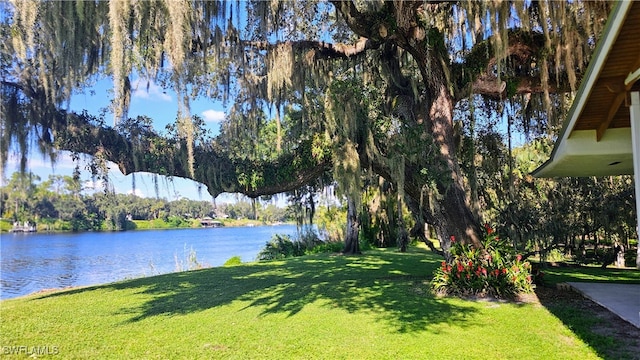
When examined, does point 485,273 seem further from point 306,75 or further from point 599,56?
point 306,75

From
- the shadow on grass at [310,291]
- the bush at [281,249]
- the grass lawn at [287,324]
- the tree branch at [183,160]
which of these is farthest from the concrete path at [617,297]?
the bush at [281,249]

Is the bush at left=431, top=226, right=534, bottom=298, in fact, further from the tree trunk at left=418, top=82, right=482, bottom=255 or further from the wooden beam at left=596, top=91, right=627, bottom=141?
the wooden beam at left=596, top=91, right=627, bottom=141

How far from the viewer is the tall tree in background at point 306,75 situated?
20.1 ft

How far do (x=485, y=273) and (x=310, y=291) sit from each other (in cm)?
311

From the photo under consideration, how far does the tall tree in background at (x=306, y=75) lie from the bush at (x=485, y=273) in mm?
471

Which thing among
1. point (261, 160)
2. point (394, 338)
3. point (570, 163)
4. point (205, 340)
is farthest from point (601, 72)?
point (261, 160)

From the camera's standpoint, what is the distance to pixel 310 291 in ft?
25.7

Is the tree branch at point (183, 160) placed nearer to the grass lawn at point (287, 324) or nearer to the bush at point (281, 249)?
the grass lawn at point (287, 324)

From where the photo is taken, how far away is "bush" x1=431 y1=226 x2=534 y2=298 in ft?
23.2

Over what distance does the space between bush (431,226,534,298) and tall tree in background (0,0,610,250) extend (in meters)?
0.47

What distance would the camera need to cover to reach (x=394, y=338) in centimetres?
474

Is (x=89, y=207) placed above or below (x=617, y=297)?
above

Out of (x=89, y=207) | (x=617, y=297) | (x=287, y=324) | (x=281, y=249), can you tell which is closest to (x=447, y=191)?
(x=617, y=297)

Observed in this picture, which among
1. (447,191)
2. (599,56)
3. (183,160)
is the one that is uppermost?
(599,56)
